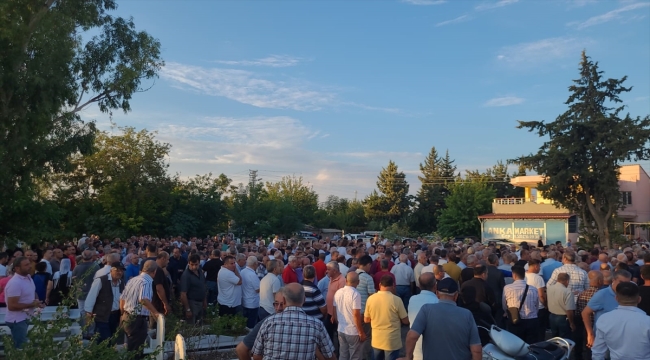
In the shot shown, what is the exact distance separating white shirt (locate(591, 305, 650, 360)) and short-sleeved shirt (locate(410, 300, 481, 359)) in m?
1.30

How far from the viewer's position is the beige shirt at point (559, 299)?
805cm

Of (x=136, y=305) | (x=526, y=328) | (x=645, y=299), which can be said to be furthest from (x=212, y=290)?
(x=645, y=299)

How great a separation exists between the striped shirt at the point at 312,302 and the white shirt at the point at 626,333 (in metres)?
3.51

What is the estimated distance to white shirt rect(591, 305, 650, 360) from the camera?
461cm

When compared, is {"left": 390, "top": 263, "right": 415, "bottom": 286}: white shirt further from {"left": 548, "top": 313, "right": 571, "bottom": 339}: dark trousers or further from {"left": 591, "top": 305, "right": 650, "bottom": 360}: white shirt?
{"left": 591, "top": 305, "right": 650, "bottom": 360}: white shirt

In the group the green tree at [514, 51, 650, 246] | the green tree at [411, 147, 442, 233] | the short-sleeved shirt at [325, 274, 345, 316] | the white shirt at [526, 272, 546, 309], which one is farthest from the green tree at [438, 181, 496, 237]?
the short-sleeved shirt at [325, 274, 345, 316]

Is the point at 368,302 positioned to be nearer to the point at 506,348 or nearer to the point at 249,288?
the point at 506,348

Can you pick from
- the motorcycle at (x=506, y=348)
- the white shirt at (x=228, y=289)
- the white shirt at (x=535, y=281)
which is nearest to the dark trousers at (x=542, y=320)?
the white shirt at (x=535, y=281)

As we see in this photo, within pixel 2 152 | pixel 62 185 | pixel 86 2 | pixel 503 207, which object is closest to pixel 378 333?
pixel 2 152

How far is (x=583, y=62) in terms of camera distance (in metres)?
31.5

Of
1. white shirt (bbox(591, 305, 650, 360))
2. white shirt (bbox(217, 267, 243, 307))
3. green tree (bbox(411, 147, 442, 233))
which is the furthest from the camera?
green tree (bbox(411, 147, 442, 233))

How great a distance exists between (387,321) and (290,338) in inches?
106

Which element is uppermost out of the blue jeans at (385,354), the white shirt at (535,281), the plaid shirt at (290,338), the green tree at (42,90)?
the green tree at (42,90)

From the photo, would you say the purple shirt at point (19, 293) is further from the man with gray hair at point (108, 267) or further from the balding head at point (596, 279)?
the balding head at point (596, 279)
